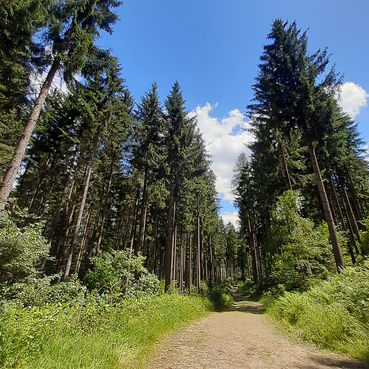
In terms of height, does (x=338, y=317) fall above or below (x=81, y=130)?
below

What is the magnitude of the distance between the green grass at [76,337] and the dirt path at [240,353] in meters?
0.61

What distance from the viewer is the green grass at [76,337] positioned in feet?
9.13

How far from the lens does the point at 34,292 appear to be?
583 cm

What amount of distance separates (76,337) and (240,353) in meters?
3.73

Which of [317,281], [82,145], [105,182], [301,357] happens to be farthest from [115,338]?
[105,182]

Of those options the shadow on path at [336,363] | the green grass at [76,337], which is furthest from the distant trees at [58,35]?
the shadow on path at [336,363]

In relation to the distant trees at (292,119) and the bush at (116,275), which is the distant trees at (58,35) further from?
the distant trees at (292,119)

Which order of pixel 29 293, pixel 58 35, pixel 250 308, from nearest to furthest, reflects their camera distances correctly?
pixel 29 293 < pixel 58 35 < pixel 250 308

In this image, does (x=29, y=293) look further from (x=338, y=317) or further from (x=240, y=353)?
(x=338, y=317)

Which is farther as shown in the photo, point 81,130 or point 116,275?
point 81,130

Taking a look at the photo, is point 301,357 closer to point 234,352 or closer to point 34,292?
point 234,352

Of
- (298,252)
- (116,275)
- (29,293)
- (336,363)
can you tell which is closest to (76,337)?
(29,293)

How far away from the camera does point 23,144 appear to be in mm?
7465

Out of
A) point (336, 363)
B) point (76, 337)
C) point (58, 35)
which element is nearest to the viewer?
point (76, 337)
